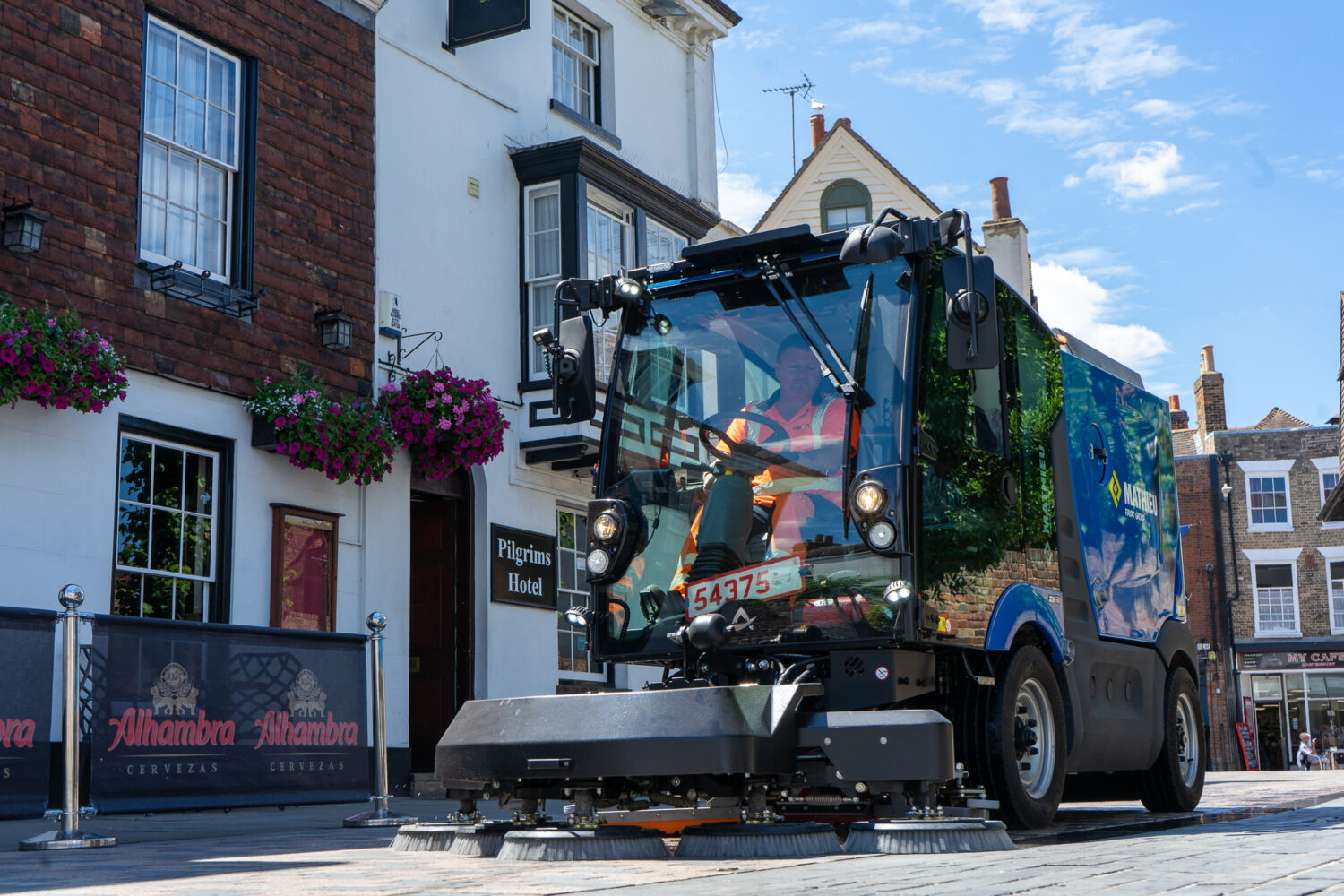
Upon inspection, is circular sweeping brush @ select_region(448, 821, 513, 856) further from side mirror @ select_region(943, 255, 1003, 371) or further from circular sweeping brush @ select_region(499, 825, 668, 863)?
side mirror @ select_region(943, 255, 1003, 371)

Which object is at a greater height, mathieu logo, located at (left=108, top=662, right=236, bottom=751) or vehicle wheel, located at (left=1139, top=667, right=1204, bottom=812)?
mathieu logo, located at (left=108, top=662, right=236, bottom=751)

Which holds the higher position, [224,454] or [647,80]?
[647,80]

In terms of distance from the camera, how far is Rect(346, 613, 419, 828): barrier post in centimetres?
897

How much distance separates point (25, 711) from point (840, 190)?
89.3ft

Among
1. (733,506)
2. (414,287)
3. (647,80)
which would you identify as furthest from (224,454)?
(647,80)

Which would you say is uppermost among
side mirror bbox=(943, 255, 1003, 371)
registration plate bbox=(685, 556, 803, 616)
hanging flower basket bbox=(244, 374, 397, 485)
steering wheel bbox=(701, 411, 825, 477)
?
hanging flower basket bbox=(244, 374, 397, 485)

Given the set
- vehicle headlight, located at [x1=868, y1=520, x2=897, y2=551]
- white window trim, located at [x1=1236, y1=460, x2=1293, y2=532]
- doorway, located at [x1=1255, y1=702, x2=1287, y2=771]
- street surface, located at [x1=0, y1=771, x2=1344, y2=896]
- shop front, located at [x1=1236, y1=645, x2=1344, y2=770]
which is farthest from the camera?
white window trim, located at [x1=1236, y1=460, x2=1293, y2=532]

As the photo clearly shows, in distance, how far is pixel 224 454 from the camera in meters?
11.7

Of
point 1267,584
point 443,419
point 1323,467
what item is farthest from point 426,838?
point 1323,467

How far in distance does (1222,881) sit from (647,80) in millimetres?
14957

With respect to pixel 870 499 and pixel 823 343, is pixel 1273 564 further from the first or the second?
pixel 870 499

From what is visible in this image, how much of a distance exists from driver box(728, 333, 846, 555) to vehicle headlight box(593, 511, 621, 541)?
715 mm

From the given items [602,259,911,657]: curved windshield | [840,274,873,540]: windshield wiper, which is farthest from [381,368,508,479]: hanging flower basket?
[840,274,873,540]: windshield wiper

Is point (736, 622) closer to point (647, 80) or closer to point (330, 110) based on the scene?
point (330, 110)
